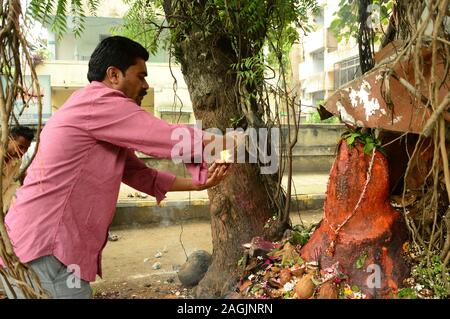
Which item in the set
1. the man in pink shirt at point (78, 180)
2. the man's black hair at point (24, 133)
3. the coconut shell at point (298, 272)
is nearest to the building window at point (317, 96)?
the man's black hair at point (24, 133)

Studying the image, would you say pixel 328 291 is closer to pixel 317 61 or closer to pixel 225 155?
pixel 225 155

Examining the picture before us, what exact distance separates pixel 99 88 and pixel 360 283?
2044 millimetres

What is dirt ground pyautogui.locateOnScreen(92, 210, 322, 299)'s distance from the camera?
14.6 feet

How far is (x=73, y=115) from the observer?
1.80 meters

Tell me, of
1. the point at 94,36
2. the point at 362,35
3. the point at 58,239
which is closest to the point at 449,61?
the point at 58,239

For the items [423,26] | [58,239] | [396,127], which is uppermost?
[423,26]

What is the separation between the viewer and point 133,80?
6.54 ft

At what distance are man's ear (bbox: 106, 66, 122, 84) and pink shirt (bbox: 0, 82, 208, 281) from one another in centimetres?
11

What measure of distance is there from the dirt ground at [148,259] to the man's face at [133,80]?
262 centimetres

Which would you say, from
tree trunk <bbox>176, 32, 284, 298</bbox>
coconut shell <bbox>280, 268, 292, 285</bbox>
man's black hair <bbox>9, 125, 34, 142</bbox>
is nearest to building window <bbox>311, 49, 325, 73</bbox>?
tree trunk <bbox>176, 32, 284, 298</bbox>

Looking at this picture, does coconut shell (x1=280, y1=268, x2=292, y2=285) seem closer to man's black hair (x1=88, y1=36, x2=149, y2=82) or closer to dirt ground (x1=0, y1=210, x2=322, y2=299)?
dirt ground (x1=0, y1=210, x2=322, y2=299)

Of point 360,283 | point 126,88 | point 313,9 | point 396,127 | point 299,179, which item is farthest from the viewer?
point 299,179

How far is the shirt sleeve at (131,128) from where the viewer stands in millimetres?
1763
